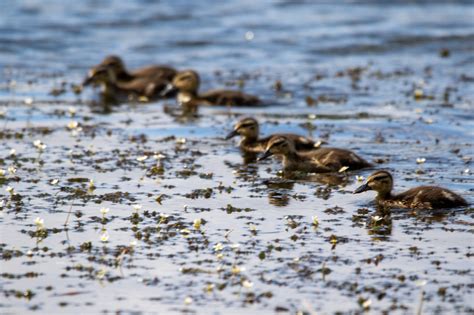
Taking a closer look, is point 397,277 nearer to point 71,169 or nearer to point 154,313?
point 154,313

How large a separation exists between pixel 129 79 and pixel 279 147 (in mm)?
7952

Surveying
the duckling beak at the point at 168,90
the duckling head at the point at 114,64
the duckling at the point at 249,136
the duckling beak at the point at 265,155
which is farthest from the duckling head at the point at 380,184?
the duckling head at the point at 114,64

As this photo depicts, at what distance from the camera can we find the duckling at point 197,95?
1906cm

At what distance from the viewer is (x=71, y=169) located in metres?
13.8

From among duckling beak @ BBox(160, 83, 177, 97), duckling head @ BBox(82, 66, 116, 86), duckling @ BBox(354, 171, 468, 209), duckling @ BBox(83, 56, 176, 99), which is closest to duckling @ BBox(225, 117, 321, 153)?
duckling @ BBox(354, 171, 468, 209)

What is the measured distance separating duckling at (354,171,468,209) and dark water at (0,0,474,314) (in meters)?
0.16

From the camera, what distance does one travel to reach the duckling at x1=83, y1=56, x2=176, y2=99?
67.5 ft

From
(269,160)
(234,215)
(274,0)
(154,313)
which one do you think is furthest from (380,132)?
(274,0)

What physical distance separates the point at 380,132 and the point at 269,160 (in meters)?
2.26

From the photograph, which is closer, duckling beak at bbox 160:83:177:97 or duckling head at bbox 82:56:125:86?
duckling beak at bbox 160:83:177:97

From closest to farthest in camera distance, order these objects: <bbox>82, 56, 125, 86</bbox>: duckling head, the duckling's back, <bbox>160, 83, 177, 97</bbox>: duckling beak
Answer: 1. the duckling's back
2. <bbox>160, 83, 177, 97</bbox>: duckling beak
3. <bbox>82, 56, 125, 86</bbox>: duckling head

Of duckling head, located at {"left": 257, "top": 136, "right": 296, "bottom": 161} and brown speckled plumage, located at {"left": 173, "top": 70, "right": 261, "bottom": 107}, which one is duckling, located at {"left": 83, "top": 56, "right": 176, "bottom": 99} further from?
duckling head, located at {"left": 257, "top": 136, "right": 296, "bottom": 161}

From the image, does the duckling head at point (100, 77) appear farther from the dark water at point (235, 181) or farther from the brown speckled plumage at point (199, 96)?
the brown speckled plumage at point (199, 96)

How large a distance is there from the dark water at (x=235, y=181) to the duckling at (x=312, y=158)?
221mm
